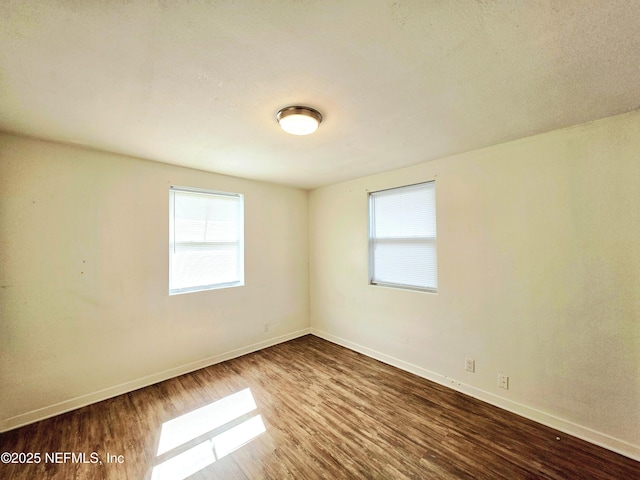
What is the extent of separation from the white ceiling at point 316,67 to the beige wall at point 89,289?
450mm

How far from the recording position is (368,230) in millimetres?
3500

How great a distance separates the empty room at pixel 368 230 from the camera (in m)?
1.18

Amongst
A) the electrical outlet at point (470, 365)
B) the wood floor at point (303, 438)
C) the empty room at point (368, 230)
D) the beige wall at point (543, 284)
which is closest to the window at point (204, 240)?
the empty room at point (368, 230)

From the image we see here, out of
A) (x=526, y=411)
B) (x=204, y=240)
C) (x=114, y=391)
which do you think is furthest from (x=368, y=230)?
(x=114, y=391)

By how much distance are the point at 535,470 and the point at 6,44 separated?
3.78 metres

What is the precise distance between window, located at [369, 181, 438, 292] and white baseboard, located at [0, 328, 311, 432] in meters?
2.08

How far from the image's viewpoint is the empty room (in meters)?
1.18

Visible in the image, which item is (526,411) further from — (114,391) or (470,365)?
(114,391)

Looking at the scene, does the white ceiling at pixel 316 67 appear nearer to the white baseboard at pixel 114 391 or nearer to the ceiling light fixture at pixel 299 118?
the ceiling light fixture at pixel 299 118

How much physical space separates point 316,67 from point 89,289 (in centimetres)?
282

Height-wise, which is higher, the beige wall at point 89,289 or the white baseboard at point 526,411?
the beige wall at point 89,289

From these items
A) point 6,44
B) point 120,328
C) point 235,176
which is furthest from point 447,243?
point 120,328

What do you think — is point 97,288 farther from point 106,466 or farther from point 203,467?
point 203,467

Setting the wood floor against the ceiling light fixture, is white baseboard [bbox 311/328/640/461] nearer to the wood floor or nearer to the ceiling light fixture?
the wood floor
